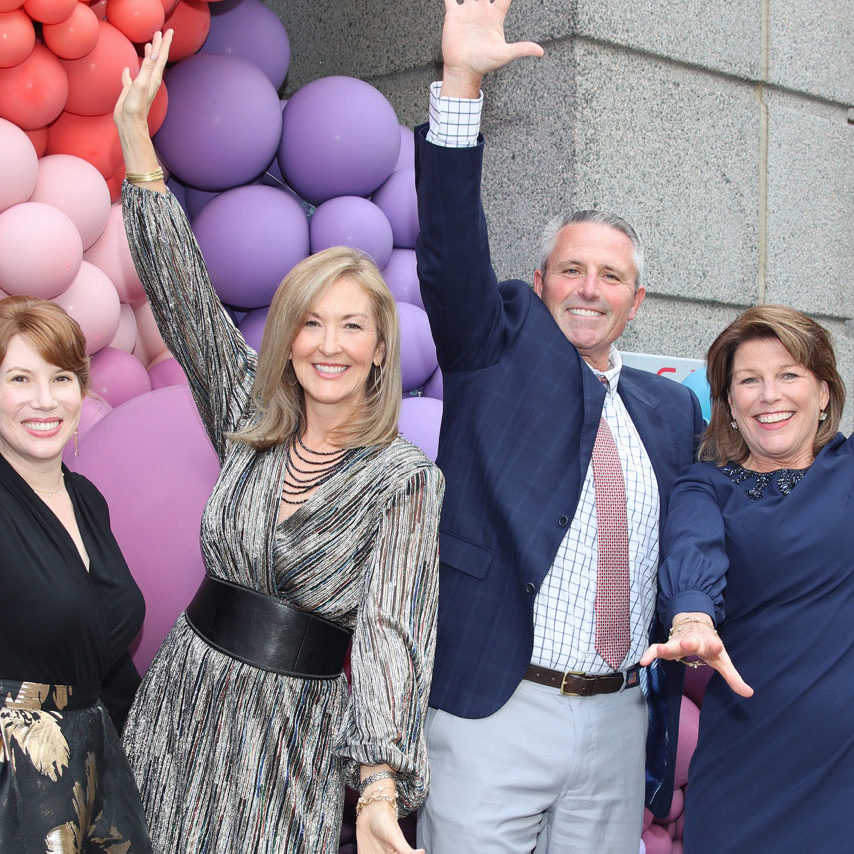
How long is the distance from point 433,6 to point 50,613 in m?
3.36

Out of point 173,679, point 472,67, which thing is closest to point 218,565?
point 173,679

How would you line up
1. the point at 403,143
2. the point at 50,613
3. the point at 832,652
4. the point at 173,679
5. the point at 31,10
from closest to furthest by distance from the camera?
the point at 50,613 < the point at 173,679 < the point at 832,652 < the point at 31,10 < the point at 403,143

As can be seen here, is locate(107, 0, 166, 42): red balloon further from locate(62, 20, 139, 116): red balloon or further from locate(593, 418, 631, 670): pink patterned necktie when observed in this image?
locate(593, 418, 631, 670): pink patterned necktie

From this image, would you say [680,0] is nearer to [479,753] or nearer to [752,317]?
[752,317]

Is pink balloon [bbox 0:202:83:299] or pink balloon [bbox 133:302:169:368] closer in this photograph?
pink balloon [bbox 0:202:83:299]

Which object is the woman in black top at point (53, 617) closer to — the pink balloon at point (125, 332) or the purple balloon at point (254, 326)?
the pink balloon at point (125, 332)

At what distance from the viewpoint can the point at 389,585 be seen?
2.03 metres

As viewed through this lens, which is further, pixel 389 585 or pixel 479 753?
pixel 479 753

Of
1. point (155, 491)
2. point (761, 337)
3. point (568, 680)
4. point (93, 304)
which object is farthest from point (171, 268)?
point (761, 337)

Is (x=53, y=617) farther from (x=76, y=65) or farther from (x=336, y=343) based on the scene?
(x=76, y=65)

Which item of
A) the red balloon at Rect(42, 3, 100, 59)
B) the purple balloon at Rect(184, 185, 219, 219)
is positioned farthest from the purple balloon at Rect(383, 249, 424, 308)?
the red balloon at Rect(42, 3, 100, 59)

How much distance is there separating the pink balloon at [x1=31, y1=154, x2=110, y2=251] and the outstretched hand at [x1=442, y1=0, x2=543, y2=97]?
3.93ft

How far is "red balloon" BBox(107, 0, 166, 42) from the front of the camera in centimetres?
300

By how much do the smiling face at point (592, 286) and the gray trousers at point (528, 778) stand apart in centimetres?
81
